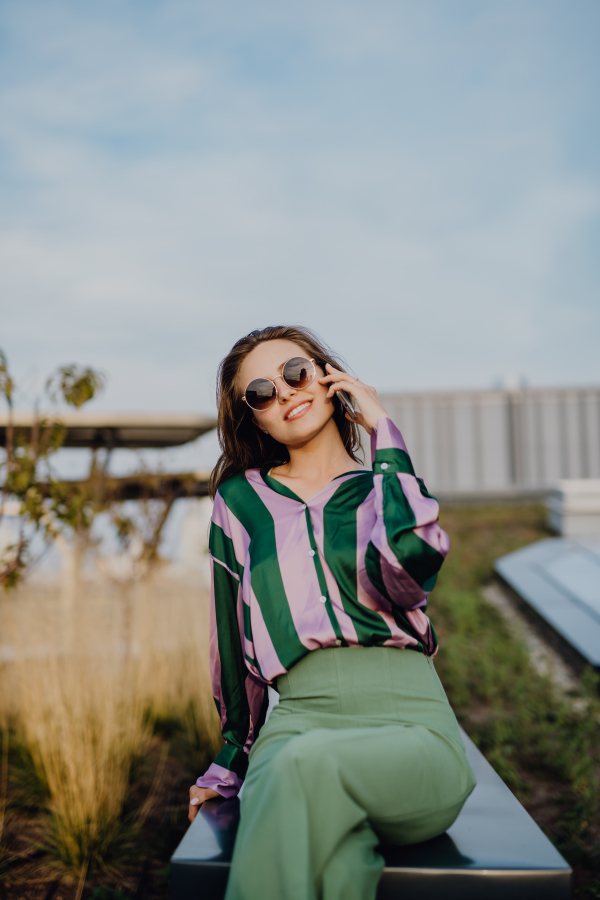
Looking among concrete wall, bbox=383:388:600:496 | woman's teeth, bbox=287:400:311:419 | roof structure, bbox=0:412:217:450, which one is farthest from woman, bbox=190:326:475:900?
concrete wall, bbox=383:388:600:496

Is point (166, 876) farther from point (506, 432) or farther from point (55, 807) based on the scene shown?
point (506, 432)

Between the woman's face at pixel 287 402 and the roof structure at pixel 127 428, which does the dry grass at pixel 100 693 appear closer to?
the roof structure at pixel 127 428

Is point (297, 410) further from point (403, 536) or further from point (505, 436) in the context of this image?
point (505, 436)

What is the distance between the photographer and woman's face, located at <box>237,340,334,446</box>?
77.5 inches

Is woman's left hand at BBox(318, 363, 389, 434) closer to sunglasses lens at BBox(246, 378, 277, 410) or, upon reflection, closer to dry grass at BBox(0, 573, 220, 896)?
sunglasses lens at BBox(246, 378, 277, 410)

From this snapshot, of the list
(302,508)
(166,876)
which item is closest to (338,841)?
(302,508)

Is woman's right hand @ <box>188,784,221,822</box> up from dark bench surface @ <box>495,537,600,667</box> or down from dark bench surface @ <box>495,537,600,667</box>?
up

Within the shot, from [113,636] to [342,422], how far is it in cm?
272

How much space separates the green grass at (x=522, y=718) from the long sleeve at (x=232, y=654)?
4.86ft

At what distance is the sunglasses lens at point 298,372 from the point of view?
1.95 meters

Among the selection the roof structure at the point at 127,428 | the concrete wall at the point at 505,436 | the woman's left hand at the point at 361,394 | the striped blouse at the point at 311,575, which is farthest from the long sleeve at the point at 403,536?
the concrete wall at the point at 505,436

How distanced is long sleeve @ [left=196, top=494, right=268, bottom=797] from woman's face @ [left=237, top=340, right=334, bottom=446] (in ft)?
1.02

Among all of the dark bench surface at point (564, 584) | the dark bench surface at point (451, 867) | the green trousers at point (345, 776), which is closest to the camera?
the green trousers at point (345, 776)

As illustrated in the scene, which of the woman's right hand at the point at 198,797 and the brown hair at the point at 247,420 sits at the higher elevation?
the brown hair at the point at 247,420
